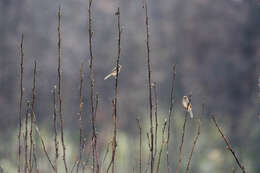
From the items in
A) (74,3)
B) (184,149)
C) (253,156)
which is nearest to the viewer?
(253,156)

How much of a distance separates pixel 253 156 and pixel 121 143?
6.37ft

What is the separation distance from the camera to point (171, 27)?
277 inches

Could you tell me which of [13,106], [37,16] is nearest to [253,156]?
[13,106]

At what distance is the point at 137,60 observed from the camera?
22.0 ft

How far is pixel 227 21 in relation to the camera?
259 inches

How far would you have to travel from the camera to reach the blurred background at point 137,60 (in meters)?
6.05

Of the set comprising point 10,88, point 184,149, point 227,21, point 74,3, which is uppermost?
point 74,3

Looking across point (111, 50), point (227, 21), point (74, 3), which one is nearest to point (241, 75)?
point (227, 21)

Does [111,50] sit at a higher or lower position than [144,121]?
higher

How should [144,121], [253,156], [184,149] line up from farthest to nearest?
[144,121]
[184,149]
[253,156]

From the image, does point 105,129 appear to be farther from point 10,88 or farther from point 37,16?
point 37,16

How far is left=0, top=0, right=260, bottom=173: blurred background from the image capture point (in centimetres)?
605

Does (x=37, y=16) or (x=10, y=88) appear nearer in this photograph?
(x=10, y=88)

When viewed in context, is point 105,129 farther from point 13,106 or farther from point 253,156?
point 253,156
